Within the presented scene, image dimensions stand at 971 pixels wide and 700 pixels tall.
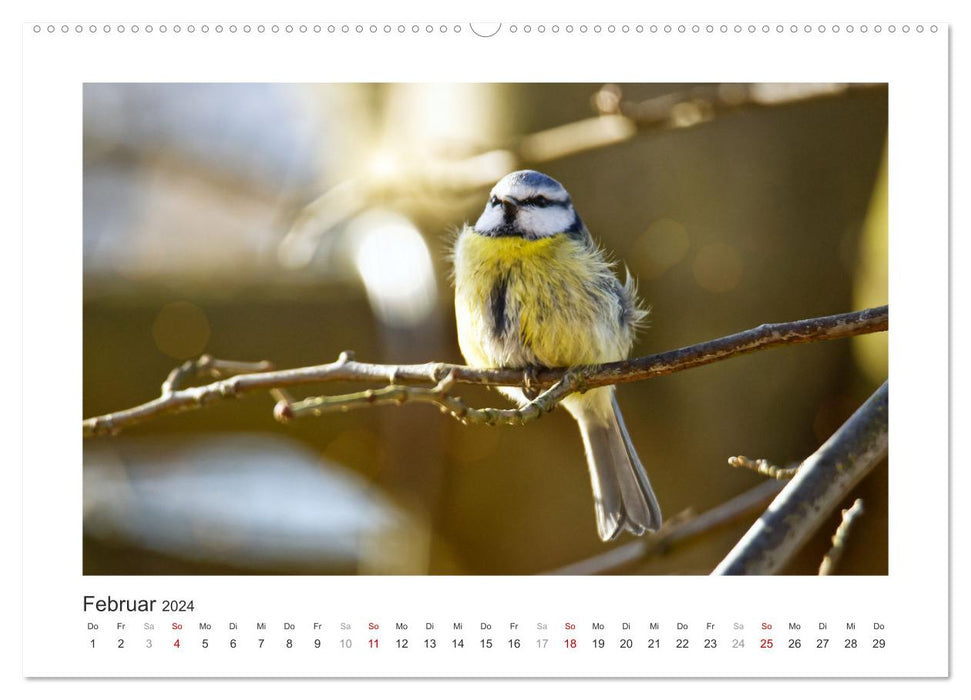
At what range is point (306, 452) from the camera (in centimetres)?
156

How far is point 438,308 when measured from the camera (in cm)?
154

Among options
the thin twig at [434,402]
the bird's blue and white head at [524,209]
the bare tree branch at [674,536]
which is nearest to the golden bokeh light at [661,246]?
the bird's blue and white head at [524,209]

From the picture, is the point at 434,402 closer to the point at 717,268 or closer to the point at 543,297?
the point at 543,297

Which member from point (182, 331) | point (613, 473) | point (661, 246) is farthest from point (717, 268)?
point (182, 331)

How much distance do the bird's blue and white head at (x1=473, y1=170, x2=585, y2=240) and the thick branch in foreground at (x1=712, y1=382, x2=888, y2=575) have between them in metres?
0.52

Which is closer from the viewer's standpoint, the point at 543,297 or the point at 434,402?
the point at 434,402

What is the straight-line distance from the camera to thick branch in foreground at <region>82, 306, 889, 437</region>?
793 millimetres

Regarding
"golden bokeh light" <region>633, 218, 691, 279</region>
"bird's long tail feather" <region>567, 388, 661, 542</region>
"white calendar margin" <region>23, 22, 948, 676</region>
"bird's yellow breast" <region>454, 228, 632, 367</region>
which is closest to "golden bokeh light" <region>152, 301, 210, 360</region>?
"white calendar margin" <region>23, 22, 948, 676</region>

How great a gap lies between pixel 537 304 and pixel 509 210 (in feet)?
0.51

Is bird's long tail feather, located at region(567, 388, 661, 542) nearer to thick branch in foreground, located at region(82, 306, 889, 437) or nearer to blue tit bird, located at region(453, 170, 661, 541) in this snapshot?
blue tit bird, located at region(453, 170, 661, 541)
